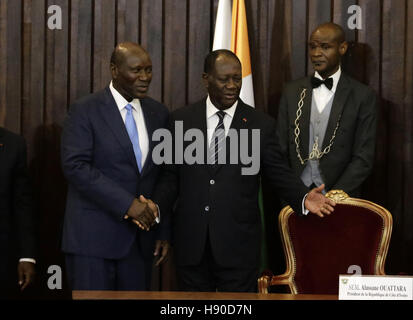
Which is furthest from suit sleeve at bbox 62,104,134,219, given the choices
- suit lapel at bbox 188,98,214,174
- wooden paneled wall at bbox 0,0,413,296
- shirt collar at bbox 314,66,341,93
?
shirt collar at bbox 314,66,341,93

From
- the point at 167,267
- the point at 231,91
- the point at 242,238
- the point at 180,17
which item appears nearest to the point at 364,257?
the point at 242,238

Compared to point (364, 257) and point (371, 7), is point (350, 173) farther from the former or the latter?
point (371, 7)

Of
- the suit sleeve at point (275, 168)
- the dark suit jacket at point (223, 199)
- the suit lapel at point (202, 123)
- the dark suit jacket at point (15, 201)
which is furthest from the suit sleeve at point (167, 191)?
the dark suit jacket at point (15, 201)

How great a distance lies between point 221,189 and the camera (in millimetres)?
3158

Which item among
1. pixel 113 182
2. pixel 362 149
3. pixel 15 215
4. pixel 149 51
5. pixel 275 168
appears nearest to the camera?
pixel 113 182

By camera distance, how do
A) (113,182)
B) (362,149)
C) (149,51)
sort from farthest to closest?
(149,51) < (362,149) < (113,182)

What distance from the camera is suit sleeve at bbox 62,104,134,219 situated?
9.94 feet

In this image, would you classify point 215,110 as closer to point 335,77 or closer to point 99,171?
point 99,171

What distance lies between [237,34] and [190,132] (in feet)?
3.01

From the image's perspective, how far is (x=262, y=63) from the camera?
411 centimetres

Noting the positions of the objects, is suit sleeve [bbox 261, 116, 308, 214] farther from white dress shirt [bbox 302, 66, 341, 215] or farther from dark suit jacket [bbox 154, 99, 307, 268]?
white dress shirt [bbox 302, 66, 341, 215]

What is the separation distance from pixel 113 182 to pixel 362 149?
4.30 feet

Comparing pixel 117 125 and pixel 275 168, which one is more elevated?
pixel 117 125

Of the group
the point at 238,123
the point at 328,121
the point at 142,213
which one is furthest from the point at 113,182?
the point at 328,121
